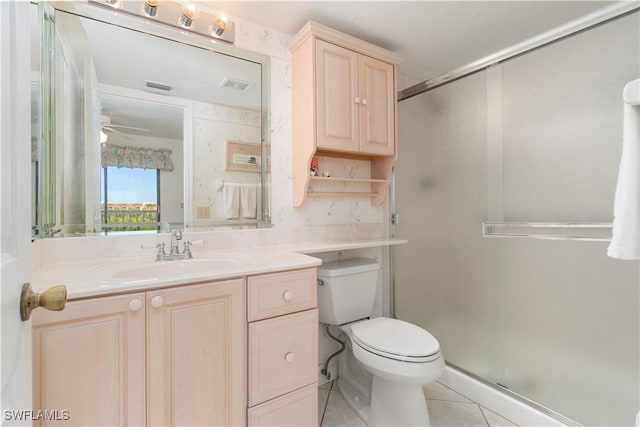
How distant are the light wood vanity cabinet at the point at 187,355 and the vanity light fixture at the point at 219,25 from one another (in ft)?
4.25

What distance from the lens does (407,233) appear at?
7.02ft

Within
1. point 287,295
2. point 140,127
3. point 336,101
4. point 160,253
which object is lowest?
point 287,295

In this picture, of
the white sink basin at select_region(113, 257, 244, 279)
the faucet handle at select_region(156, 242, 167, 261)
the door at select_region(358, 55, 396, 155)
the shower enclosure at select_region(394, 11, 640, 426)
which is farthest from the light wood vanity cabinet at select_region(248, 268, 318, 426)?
the shower enclosure at select_region(394, 11, 640, 426)

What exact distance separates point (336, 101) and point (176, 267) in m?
1.17

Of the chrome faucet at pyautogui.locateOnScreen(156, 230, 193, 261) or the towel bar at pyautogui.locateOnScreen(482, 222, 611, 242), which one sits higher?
the towel bar at pyautogui.locateOnScreen(482, 222, 611, 242)

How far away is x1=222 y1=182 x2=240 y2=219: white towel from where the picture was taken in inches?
62.4

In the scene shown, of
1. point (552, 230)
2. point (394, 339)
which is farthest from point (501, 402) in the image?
point (552, 230)

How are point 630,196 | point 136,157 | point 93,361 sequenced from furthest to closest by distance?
point 136,157 → point 93,361 → point 630,196

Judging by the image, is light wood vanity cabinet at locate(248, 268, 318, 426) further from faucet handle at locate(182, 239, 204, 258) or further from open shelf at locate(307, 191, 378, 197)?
open shelf at locate(307, 191, 378, 197)

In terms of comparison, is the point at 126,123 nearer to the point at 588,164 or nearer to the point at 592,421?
the point at 588,164

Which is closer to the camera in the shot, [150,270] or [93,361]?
[93,361]

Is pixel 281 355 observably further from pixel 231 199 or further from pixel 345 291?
pixel 231 199

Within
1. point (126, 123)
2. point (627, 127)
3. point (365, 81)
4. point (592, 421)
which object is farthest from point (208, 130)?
point (592, 421)

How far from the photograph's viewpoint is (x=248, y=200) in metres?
1.64
